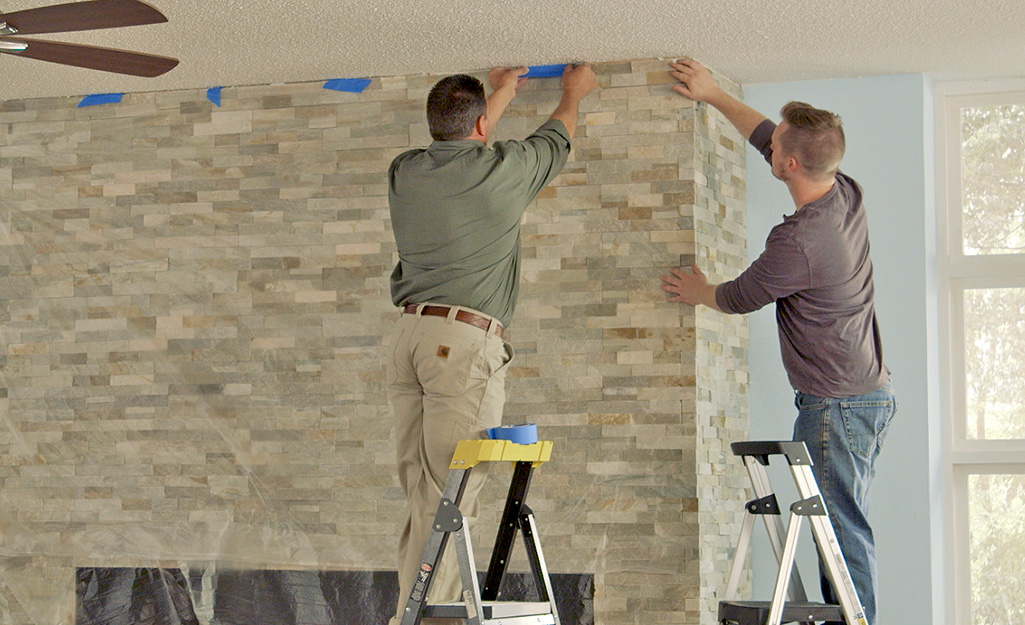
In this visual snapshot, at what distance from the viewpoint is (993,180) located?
471 cm

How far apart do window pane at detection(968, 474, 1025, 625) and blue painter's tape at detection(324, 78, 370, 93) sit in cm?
296

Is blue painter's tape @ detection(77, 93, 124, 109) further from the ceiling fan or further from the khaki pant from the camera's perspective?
the khaki pant

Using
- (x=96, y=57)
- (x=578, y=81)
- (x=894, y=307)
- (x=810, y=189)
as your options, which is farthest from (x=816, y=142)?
(x=96, y=57)

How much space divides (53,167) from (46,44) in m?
1.82

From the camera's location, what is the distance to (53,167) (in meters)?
4.95

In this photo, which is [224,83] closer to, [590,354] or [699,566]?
[590,354]

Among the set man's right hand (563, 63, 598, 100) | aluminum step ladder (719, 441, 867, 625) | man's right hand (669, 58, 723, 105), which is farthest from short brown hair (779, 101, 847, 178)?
aluminum step ladder (719, 441, 867, 625)

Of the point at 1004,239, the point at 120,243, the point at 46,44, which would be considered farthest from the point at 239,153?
the point at 1004,239

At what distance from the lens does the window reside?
459 centimetres

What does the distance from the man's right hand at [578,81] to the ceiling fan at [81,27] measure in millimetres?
1503

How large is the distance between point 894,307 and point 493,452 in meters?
2.14

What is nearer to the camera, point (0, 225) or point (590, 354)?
point (590, 354)

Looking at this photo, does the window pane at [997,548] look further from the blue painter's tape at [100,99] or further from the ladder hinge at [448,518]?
the blue painter's tape at [100,99]

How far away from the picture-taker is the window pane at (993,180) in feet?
15.3
